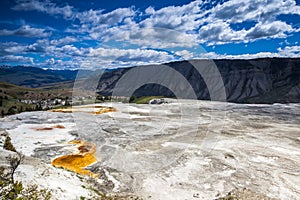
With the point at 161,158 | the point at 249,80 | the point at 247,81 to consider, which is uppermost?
the point at 249,80

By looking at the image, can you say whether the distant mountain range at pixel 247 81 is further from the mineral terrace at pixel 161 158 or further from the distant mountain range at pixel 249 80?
the mineral terrace at pixel 161 158

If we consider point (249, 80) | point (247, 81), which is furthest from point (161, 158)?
point (249, 80)

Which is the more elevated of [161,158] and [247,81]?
[247,81]

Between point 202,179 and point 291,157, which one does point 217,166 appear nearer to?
point 202,179

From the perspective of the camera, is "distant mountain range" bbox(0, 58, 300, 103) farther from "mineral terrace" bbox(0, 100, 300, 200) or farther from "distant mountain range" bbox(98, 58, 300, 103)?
"mineral terrace" bbox(0, 100, 300, 200)

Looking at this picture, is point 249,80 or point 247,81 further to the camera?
point 247,81

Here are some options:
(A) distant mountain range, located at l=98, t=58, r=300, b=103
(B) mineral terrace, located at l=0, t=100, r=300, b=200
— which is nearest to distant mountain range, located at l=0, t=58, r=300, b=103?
(A) distant mountain range, located at l=98, t=58, r=300, b=103

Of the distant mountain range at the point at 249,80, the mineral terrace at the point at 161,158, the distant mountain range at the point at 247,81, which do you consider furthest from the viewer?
the distant mountain range at the point at 249,80

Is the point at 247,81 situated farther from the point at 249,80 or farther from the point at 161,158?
the point at 161,158

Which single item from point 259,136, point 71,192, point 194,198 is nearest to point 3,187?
point 71,192

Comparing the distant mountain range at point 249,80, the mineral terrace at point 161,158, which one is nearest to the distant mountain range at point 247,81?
the distant mountain range at point 249,80

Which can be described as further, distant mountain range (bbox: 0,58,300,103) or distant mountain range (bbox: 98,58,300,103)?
distant mountain range (bbox: 98,58,300,103)
